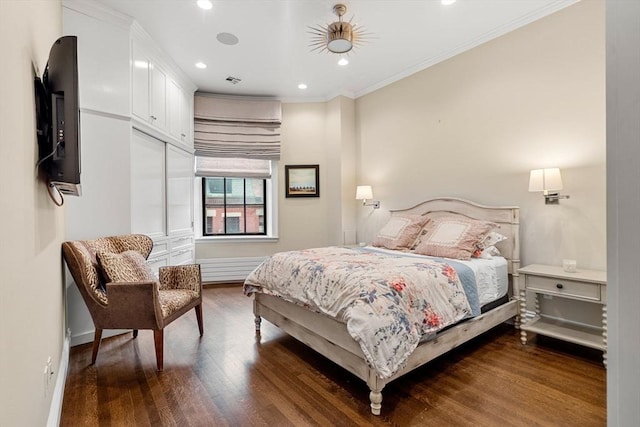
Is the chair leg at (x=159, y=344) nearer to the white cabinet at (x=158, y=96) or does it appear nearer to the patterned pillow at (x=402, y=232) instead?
the white cabinet at (x=158, y=96)

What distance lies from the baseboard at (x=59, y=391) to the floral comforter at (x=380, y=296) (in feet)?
4.89

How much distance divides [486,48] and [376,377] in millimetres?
3502

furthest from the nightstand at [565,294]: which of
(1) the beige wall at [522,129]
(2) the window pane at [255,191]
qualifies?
(2) the window pane at [255,191]

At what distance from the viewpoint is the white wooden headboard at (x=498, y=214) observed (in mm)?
3021

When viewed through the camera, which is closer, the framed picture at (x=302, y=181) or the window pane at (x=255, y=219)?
the framed picture at (x=302, y=181)

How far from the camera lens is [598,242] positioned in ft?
8.52

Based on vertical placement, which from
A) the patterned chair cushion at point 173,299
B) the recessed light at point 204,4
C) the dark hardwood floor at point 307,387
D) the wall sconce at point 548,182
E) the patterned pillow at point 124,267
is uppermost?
the recessed light at point 204,4

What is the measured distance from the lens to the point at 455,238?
2.99 m

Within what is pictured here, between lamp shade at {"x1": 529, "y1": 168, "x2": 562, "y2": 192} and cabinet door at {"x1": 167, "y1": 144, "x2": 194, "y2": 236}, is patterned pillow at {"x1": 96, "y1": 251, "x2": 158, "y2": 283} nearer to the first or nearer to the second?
cabinet door at {"x1": 167, "y1": 144, "x2": 194, "y2": 236}

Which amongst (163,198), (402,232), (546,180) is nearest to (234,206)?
(163,198)

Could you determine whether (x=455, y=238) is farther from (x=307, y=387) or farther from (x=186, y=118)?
(x=186, y=118)

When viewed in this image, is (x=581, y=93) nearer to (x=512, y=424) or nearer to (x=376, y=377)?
(x=512, y=424)

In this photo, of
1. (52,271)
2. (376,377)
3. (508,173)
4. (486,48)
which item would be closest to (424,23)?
(486,48)
